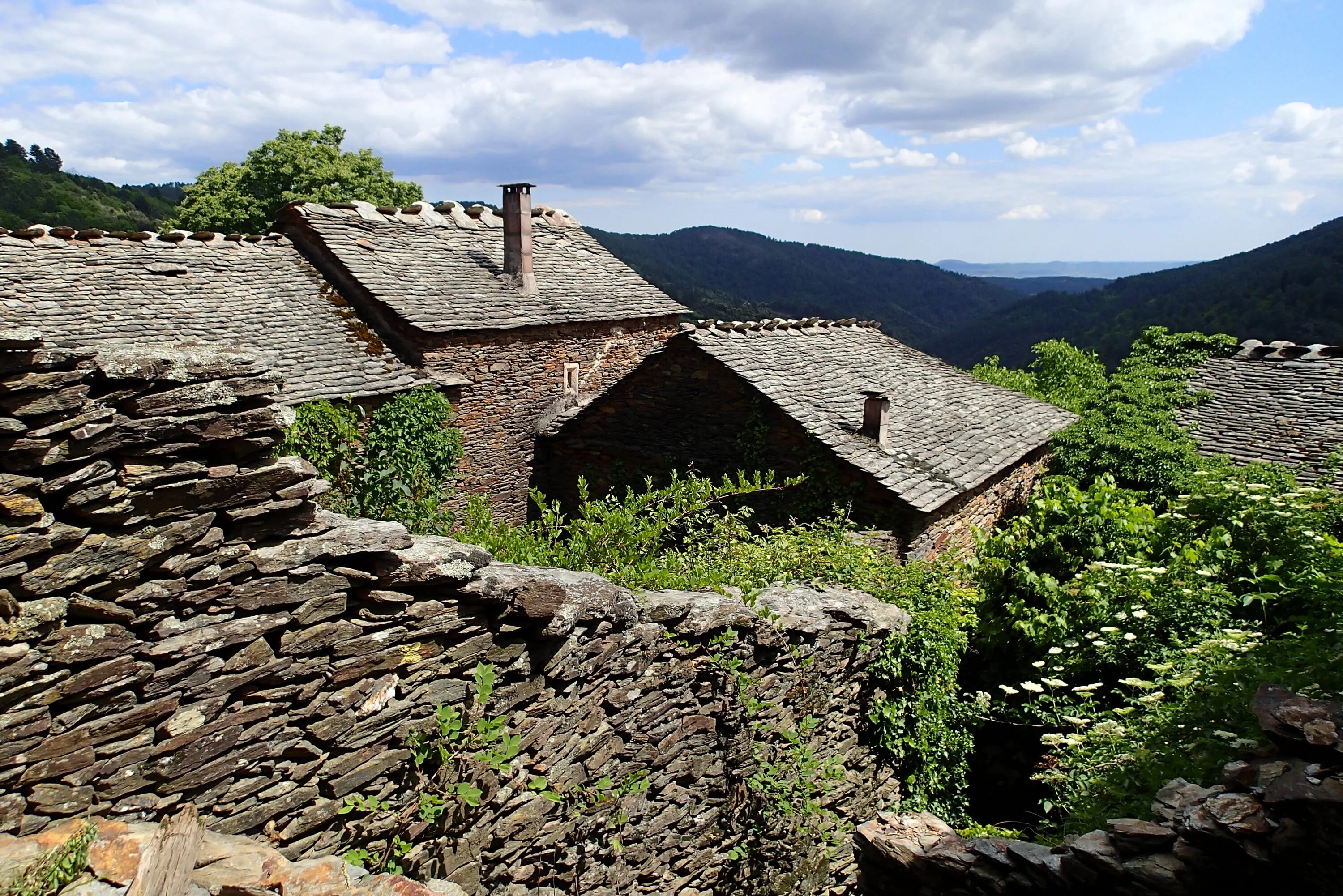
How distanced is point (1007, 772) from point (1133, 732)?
2.40 m

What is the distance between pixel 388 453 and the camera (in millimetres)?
13148

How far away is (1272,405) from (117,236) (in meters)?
25.0

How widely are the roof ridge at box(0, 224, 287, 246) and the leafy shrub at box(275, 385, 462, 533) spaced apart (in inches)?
206

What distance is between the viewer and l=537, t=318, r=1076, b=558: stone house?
1175 centimetres

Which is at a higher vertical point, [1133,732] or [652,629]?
[652,629]

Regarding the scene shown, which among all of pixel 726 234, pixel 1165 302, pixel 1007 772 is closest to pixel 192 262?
pixel 1007 772

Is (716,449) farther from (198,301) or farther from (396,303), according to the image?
(198,301)

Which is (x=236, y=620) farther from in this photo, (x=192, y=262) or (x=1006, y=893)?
(x=192, y=262)

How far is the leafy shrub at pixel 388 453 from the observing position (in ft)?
34.6

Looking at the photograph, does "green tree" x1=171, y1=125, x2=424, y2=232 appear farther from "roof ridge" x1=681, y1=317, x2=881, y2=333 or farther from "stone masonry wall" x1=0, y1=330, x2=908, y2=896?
"stone masonry wall" x1=0, y1=330, x2=908, y2=896

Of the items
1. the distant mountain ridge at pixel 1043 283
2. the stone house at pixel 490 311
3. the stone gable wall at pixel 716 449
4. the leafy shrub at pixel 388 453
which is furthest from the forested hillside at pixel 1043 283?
the leafy shrub at pixel 388 453

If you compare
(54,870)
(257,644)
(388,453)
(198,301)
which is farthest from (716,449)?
(54,870)

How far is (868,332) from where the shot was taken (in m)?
18.4

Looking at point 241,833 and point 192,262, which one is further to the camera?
point 192,262
